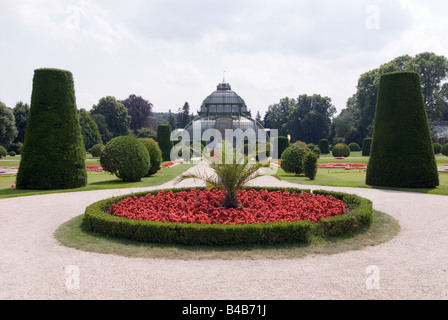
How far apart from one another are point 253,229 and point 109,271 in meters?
2.41

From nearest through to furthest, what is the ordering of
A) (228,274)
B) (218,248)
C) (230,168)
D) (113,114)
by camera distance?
1. (228,274)
2. (218,248)
3. (230,168)
4. (113,114)

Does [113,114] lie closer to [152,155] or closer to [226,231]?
[152,155]

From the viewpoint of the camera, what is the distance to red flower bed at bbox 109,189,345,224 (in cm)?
707

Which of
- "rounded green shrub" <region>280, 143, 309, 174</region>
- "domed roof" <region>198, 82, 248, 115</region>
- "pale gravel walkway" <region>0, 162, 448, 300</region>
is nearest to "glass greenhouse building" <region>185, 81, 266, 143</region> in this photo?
"domed roof" <region>198, 82, 248, 115</region>

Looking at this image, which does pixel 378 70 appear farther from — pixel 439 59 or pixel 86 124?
pixel 86 124

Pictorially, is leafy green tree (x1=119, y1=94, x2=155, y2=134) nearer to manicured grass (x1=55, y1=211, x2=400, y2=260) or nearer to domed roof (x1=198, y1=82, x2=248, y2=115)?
domed roof (x1=198, y1=82, x2=248, y2=115)

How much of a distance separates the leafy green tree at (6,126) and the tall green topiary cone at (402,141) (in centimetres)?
4323

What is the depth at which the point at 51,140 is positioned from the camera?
1412cm

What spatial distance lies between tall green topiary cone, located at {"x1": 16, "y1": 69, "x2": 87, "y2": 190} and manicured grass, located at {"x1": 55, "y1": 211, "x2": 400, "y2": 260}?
306 inches

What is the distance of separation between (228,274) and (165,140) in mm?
31031

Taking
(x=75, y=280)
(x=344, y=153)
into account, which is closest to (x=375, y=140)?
(x=75, y=280)

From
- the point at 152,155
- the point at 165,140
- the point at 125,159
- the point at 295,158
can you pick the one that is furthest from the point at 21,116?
the point at 295,158
